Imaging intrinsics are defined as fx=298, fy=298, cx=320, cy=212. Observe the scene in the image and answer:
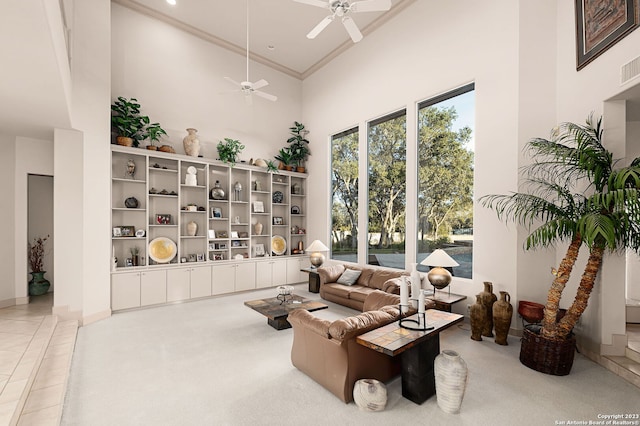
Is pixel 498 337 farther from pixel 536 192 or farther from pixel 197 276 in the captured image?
pixel 197 276

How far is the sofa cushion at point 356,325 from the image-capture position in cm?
251

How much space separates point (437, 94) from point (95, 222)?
6012 mm

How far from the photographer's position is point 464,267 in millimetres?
4730

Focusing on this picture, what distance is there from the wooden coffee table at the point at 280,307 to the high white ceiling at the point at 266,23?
5.39m

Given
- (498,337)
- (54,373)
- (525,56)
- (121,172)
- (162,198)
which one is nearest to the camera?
(54,373)

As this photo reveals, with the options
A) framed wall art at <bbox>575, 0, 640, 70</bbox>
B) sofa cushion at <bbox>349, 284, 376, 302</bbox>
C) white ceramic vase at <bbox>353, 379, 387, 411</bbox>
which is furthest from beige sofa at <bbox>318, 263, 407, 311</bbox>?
framed wall art at <bbox>575, 0, 640, 70</bbox>

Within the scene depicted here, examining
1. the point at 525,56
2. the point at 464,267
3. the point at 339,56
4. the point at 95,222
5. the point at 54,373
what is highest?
the point at 339,56

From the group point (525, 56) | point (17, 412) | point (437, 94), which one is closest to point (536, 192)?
point (525, 56)

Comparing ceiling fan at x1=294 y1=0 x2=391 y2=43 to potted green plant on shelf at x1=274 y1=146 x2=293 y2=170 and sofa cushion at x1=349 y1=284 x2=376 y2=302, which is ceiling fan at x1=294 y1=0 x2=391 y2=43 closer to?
potted green plant on shelf at x1=274 y1=146 x2=293 y2=170

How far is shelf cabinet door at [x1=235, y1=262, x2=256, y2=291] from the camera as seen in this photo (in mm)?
6500

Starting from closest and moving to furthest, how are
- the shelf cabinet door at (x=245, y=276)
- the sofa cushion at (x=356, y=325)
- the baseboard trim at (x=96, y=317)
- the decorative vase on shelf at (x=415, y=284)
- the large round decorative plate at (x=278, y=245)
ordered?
the sofa cushion at (x=356, y=325) < the decorative vase on shelf at (x=415, y=284) < the baseboard trim at (x=96, y=317) < the shelf cabinet door at (x=245, y=276) < the large round decorative plate at (x=278, y=245)

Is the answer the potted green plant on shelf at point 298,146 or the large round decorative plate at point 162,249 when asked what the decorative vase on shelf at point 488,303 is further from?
the large round decorative plate at point 162,249

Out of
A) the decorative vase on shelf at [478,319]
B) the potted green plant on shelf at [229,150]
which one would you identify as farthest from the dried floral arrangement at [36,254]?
the decorative vase on shelf at [478,319]

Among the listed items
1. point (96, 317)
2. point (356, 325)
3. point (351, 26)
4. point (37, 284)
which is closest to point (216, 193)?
point (96, 317)
